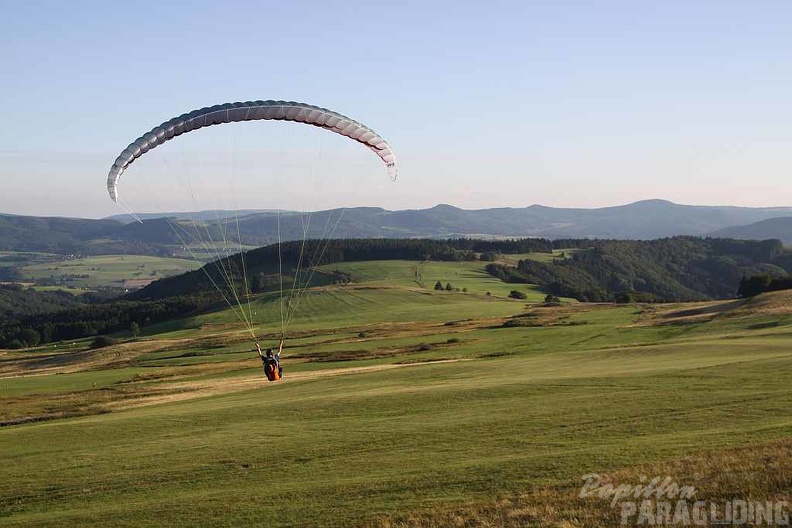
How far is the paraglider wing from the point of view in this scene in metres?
26.9

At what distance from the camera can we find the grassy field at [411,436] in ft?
50.8

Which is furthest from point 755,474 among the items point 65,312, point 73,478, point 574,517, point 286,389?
point 65,312

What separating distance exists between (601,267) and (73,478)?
186376 mm

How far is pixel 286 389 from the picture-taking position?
38.3m

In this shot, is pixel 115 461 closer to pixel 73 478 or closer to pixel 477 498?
pixel 73 478

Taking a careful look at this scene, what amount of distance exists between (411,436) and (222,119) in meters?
13.7

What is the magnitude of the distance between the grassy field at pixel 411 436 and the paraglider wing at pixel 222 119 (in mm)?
10740

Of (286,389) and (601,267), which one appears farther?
(601,267)

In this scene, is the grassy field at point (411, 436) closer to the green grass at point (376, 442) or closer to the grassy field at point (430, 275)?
the green grass at point (376, 442)

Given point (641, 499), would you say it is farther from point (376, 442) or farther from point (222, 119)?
point (222, 119)

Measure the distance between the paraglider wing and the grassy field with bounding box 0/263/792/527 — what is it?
35.2 feet

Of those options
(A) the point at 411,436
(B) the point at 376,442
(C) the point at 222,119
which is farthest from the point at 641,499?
(C) the point at 222,119

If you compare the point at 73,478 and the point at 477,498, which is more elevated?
the point at 477,498

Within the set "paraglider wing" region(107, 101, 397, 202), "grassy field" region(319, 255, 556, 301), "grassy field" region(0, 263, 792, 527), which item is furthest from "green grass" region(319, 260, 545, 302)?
"paraglider wing" region(107, 101, 397, 202)
